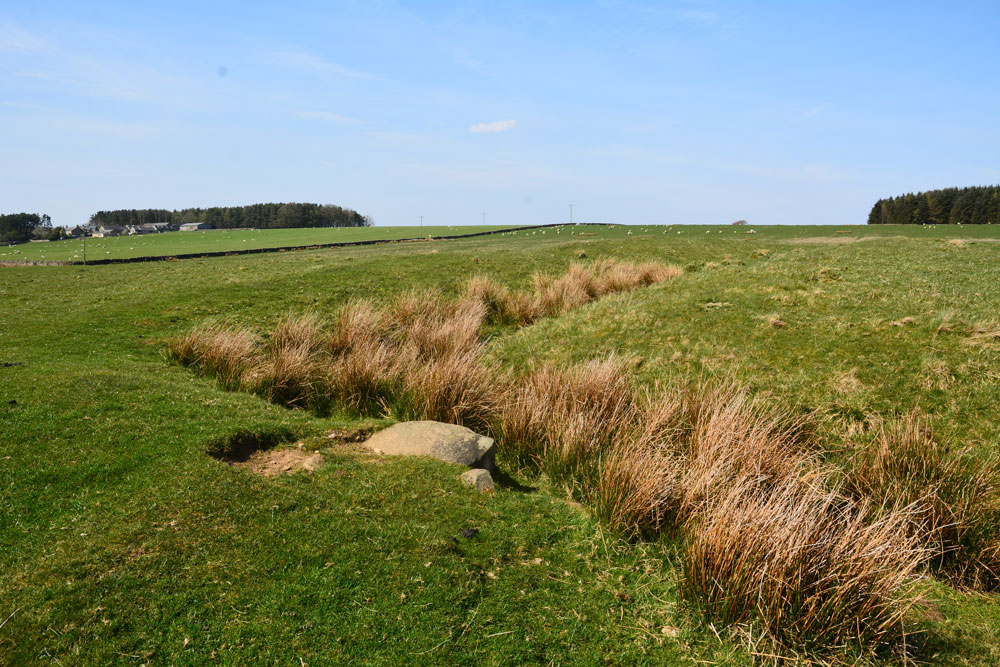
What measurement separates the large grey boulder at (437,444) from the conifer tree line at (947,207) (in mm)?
92174

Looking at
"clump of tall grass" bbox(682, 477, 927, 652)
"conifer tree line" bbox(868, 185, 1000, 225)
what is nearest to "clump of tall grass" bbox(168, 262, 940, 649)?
"clump of tall grass" bbox(682, 477, 927, 652)

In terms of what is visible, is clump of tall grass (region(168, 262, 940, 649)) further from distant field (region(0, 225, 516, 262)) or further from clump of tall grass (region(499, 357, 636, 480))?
distant field (region(0, 225, 516, 262))

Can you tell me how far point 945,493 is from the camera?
23.1 ft

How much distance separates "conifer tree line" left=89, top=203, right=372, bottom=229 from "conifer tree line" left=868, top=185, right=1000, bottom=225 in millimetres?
117417

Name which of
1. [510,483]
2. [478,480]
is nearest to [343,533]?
[478,480]

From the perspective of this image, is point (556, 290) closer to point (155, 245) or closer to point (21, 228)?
point (155, 245)

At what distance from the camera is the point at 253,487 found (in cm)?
659

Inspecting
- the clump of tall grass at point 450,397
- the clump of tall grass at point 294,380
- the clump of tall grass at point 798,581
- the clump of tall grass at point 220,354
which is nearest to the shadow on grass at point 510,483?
the clump of tall grass at point 450,397

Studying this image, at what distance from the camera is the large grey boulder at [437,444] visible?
7.89 metres

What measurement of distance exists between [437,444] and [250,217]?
15204 centimetres

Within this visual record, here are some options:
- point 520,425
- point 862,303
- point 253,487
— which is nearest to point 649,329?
point 862,303

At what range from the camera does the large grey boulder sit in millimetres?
7891

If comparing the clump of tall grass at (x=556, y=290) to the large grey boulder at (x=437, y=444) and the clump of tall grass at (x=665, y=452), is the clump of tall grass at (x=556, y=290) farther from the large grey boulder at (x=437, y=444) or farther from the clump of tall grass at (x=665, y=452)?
the large grey boulder at (x=437, y=444)

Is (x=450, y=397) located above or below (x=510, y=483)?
above
